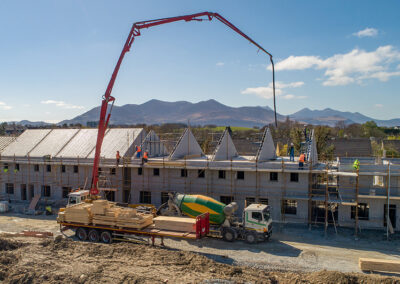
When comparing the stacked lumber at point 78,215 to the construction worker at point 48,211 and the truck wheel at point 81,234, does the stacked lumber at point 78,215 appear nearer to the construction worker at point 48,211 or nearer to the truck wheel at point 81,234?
the truck wheel at point 81,234

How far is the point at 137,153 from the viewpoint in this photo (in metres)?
30.9

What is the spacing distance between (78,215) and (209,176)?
1099cm

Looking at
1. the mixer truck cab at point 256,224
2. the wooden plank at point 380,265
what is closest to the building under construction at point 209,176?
the mixer truck cab at point 256,224

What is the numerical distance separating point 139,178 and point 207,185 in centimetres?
694

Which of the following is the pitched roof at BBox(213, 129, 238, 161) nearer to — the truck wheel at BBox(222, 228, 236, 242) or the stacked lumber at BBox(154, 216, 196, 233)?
the truck wheel at BBox(222, 228, 236, 242)

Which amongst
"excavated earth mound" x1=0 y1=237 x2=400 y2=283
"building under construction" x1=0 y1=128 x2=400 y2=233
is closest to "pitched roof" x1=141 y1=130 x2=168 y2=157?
"building under construction" x1=0 y1=128 x2=400 y2=233

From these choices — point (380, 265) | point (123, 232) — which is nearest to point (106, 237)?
point (123, 232)

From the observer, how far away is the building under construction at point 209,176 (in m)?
24.5

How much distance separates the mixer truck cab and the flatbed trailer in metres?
2.58

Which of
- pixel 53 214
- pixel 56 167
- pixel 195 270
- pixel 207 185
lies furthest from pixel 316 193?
pixel 56 167

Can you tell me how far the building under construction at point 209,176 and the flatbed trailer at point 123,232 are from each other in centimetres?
647

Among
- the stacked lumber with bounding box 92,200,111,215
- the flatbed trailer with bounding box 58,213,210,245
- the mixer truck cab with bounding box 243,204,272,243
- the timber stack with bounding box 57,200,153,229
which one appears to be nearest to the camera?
the flatbed trailer with bounding box 58,213,210,245

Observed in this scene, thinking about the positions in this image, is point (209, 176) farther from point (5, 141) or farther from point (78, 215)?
point (5, 141)

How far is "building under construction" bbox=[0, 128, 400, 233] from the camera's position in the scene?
24531 millimetres
